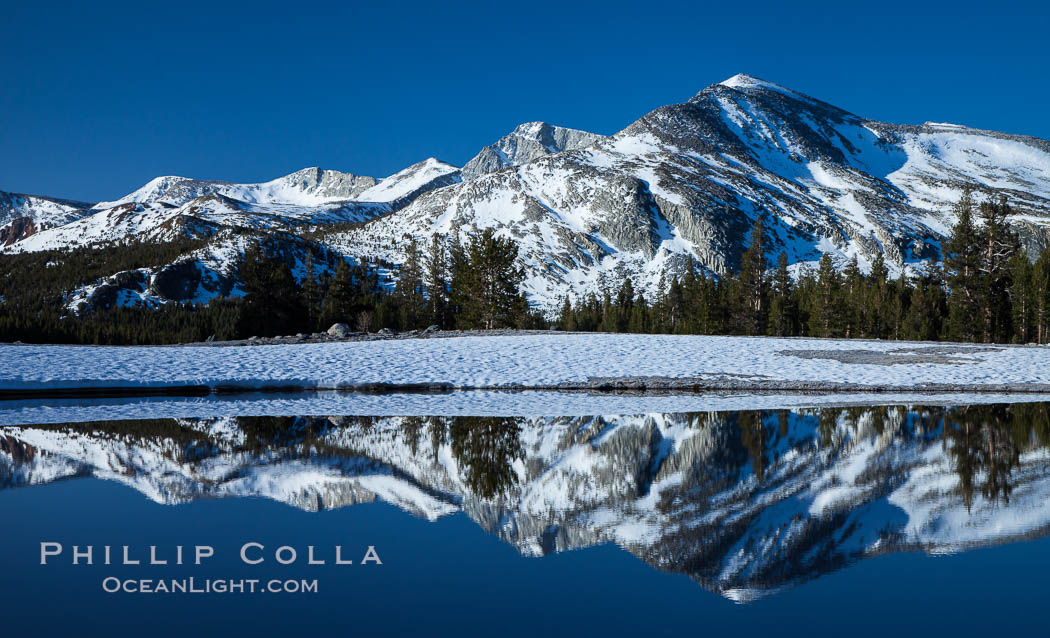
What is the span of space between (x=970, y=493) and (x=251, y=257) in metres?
56.0

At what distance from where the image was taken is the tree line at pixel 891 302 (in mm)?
59969

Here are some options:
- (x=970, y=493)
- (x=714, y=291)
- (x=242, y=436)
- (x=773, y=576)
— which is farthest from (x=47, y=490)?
(x=714, y=291)

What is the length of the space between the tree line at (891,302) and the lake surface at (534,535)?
5566 cm

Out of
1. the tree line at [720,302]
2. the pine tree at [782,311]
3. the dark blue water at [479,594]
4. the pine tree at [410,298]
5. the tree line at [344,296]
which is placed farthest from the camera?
the pine tree at [782,311]

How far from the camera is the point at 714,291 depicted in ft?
316

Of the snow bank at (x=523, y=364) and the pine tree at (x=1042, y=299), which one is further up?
the pine tree at (x=1042, y=299)

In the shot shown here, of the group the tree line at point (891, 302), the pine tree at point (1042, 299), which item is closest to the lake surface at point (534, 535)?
the tree line at point (891, 302)

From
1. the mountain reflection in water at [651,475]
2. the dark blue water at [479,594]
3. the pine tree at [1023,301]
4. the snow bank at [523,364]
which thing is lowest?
the dark blue water at [479,594]

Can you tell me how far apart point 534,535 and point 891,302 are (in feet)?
318

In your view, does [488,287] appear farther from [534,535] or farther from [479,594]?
[479,594]

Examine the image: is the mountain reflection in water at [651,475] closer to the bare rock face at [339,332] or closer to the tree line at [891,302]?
the bare rock face at [339,332]

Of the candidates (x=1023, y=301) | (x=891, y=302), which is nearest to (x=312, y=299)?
(x=1023, y=301)

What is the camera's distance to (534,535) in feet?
24.7

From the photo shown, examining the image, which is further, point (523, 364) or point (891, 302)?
point (891, 302)
